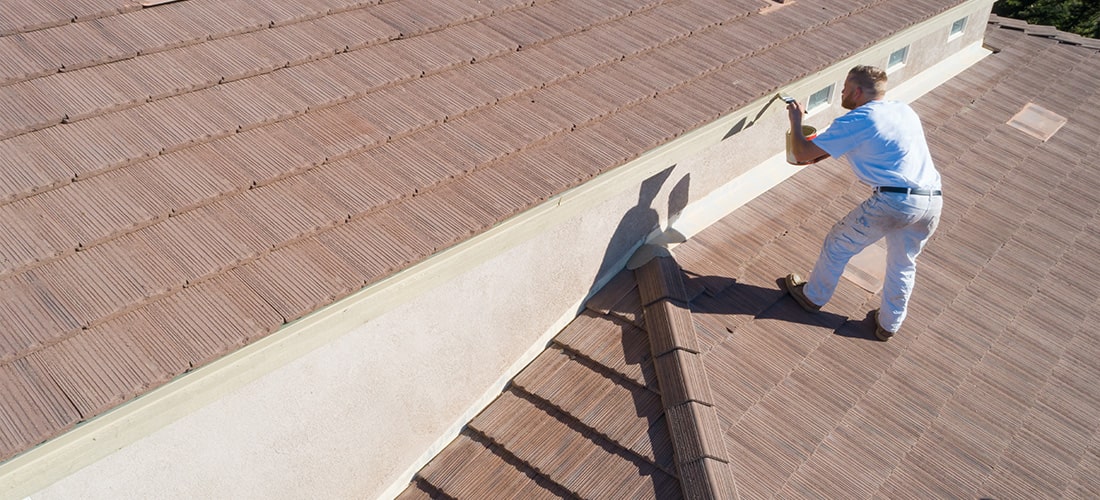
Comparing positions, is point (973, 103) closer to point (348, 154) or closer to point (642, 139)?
point (642, 139)

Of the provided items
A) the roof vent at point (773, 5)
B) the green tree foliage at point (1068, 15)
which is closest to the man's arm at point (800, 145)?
the roof vent at point (773, 5)

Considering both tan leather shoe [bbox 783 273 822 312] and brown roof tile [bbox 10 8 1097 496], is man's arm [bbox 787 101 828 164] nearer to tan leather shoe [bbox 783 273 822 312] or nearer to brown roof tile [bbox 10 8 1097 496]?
brown roof tile [bbox 10 8 1097 496]

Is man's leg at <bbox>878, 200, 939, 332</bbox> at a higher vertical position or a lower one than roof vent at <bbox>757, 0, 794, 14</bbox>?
lower

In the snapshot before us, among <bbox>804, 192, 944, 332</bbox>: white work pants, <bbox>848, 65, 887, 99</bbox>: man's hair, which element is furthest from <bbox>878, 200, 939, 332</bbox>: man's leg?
<bbox>848, 65, 887, 99</bbox>: man's hair

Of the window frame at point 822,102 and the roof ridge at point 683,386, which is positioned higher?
the window frame at point 822,102

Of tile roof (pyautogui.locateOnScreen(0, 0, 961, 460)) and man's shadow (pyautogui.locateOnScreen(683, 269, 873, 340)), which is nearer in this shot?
tile roof (pyautogui.locateOnScreen(0, 0, 961, 460))

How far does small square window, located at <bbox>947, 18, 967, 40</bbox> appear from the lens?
10389 millimetres

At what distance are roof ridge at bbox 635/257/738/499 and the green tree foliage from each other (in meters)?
16.4

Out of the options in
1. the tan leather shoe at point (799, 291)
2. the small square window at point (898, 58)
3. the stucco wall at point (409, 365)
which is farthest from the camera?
the small square window at point (898, 58)

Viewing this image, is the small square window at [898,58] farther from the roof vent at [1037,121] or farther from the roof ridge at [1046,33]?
the roof ridge at [1046,33]

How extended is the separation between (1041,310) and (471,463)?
189 inches

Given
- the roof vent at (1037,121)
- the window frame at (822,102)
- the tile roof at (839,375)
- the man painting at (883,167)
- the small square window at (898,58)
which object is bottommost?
the roof vent at (1037,121)

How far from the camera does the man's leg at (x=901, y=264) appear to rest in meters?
5.62

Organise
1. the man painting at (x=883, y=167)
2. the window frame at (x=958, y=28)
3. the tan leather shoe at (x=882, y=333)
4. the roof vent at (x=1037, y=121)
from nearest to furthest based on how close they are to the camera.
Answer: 1. the man painting at (x=883, y=167)
2. the tan leather shoe at (x=882, y=333)
3. the roof vent at (x=1037, y=121)
4. the window frame at (x=958, y=28)
